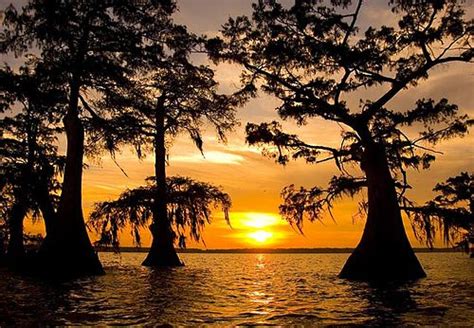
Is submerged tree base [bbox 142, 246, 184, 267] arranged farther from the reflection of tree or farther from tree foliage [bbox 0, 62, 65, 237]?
the reflection of tree

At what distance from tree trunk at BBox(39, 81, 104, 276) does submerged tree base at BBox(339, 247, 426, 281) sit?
10553 mm

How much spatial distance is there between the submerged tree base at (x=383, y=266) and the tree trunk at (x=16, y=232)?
71.2 ft

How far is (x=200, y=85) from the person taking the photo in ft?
93.0

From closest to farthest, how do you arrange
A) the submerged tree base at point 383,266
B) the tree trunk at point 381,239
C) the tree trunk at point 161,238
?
the submerged tree base at point 383,266, the tree trunk at point 381,239, the tree trunk at point 161,238

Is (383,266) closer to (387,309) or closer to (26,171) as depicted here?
(387,309)

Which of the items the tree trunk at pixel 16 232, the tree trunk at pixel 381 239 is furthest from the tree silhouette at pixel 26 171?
the tree trunk at pixel 381 239

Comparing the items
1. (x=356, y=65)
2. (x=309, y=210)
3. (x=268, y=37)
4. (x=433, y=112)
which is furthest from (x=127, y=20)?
(x=433, y=112)

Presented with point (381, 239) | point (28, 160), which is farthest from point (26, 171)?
point (381, 239)

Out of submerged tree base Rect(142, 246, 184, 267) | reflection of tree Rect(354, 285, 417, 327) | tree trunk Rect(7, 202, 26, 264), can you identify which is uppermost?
tree trunk Rect(7, 202, 26, 264)

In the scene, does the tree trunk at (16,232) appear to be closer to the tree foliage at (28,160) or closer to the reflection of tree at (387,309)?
the tree foliage at (28,160)

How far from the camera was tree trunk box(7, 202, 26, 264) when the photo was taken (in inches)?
1208

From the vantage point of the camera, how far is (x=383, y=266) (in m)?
18.3

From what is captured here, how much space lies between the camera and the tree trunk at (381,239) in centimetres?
1838

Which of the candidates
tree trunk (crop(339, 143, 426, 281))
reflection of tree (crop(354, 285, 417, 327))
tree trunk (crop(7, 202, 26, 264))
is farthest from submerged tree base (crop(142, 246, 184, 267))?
reflection of tree (crop(354, 285, 417, 327))
